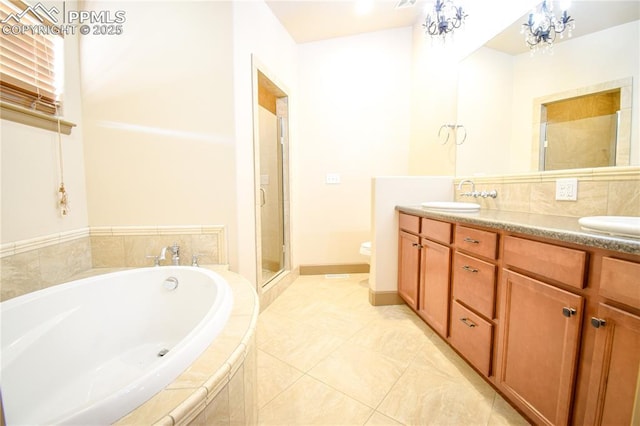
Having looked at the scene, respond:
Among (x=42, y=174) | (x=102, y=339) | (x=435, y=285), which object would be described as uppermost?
(x=42, y=174)

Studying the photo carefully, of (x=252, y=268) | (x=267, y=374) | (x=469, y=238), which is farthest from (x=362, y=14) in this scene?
(x=267, y=374)

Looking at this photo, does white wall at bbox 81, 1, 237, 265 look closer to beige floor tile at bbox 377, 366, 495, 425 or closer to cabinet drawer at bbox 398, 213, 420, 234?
cabinet drawer at bbox 398, 213, 420, 234

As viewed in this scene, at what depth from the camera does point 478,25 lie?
2.02m

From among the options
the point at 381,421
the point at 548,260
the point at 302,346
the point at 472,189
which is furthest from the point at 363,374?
the point at 472,189

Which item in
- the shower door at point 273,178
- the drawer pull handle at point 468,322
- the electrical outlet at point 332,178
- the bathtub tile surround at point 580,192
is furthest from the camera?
the electrical outlet at point 332,178

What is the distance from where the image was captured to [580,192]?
124cm

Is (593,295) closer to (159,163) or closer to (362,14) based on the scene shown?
(159,163)

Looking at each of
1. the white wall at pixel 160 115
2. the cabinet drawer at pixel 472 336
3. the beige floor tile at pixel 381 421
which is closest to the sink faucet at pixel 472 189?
the cabinet drawer at pixel 472 336

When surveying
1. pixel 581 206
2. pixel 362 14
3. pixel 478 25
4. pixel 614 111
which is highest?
pixel 362 14

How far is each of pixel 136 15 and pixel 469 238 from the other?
252 cm

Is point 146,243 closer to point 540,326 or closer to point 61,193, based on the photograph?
point 61,193

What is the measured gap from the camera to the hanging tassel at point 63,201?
157 centimetres

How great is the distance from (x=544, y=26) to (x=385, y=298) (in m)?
2.13

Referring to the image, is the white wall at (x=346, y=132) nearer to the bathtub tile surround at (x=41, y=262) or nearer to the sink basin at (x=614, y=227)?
the bathtub tile surround at (x=41, y=262)
